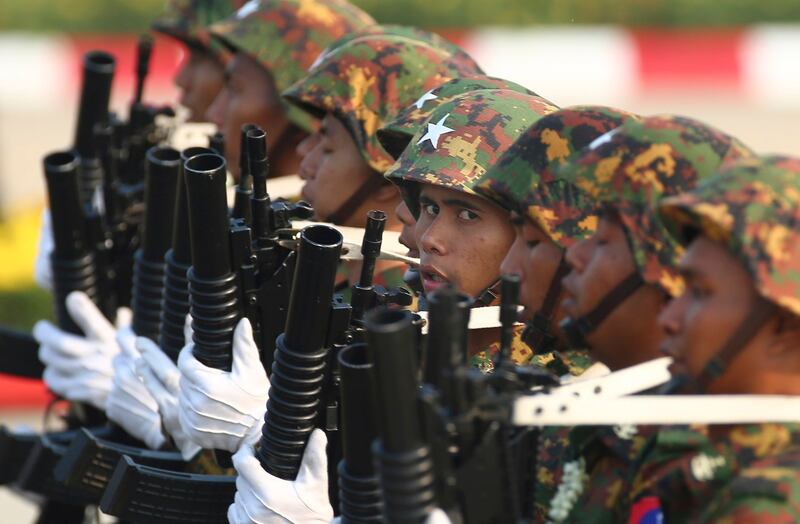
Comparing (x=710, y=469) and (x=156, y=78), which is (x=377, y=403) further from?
→ (x=156, y=78)

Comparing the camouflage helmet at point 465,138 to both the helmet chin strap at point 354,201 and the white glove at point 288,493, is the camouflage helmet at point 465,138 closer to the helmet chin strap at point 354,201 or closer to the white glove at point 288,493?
the helmet chin strap at point 354,201

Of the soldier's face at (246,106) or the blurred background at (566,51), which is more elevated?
the soldier's face at (246,106)

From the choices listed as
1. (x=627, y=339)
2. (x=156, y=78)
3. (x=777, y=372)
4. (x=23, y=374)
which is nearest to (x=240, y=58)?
(x=23, y=374)

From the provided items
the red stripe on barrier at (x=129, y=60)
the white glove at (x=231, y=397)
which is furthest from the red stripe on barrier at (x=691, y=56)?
the white glove at (x=231, y=397)

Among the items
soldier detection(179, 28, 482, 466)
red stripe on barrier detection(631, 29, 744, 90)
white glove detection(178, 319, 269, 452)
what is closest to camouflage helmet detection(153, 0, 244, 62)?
soldier detection(179, 28, 482, 466)

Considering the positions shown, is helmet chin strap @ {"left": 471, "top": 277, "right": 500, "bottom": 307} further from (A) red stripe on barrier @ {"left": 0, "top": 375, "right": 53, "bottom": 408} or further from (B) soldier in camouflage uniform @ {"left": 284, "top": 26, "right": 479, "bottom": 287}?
(A) red stripe on barrier @ {"left": 0, "top": 375, "right": 53, "bottom": 408}

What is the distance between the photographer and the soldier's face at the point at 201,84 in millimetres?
8602

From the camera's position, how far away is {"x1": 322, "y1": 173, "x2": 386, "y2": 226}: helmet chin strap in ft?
21.7

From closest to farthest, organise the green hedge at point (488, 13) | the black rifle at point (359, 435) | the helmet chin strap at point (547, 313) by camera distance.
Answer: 1. the black rifle at point (359, 435)
2. the helmet chin strap at point (547, 313)
3. the green hedge at point (488, 13)

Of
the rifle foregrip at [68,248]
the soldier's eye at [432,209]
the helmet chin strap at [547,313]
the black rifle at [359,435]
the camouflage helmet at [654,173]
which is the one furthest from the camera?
the rifle foregrip at [68,248]

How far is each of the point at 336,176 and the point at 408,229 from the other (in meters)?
0.82

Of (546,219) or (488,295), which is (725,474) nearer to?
(546,219)

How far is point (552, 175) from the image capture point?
4.82m

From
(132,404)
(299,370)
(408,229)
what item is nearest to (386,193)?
(408,229)
